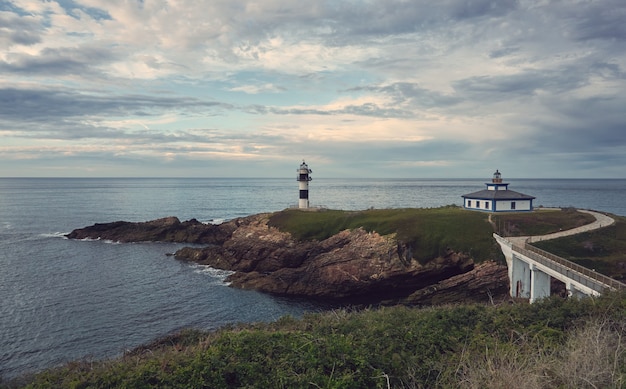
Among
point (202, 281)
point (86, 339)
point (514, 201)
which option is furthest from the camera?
point (514, 201)

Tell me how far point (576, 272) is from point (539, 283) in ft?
19.7

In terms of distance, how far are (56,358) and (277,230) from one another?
3346 cm

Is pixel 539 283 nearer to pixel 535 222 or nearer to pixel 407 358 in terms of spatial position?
pixel 535 222

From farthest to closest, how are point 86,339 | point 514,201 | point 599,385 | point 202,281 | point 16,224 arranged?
1. point 16,224
2. point 514,201
3. point 202,281
4. point 86,339
5. point 599,385

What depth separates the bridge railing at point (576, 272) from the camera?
2587cm

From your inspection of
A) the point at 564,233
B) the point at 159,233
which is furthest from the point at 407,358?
A: the point at 159,233

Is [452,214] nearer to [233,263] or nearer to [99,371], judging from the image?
[233,263]

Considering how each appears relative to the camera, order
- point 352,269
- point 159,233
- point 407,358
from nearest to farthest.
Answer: point 407,358 < point 352,269 < point 159,233

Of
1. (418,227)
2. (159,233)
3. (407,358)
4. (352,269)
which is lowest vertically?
(352,269)

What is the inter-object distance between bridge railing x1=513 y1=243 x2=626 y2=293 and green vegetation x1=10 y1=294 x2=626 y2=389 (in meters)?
10.7

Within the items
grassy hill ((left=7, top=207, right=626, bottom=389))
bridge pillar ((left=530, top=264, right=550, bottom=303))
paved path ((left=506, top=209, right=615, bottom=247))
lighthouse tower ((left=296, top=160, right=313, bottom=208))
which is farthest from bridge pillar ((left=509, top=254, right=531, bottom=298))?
lighthouse tower ((left=296, top=160, right=313, bottom=208))

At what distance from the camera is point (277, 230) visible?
193 ft

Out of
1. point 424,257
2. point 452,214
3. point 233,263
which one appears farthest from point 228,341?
point 452,214

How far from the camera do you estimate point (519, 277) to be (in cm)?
3862
